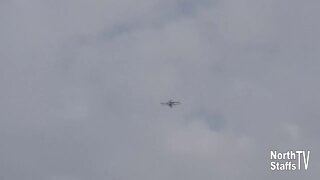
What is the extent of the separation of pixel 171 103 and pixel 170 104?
392cm

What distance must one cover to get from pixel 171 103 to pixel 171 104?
A: 2156 mm

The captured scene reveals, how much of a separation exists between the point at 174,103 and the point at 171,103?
6.14 meters

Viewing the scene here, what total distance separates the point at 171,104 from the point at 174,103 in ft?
25.2

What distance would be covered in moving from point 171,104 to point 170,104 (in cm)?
214

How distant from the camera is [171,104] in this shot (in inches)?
6299

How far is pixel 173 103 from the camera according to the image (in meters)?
165

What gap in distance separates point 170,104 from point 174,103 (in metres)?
9.81

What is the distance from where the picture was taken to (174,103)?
166 m

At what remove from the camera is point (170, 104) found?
520 ft
